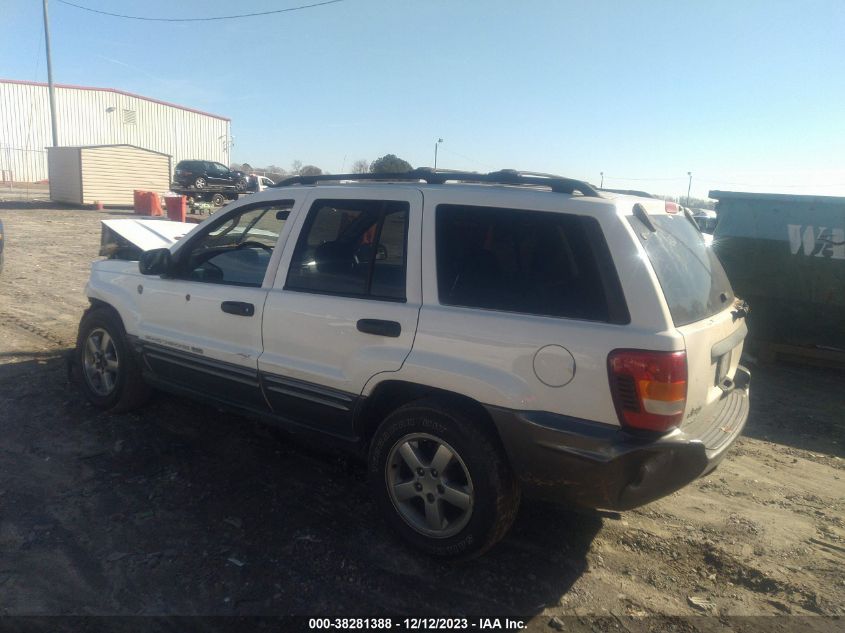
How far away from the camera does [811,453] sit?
15.4 ft

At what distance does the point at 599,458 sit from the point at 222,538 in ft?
6.58

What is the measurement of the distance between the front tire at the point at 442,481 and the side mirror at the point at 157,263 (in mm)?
2045

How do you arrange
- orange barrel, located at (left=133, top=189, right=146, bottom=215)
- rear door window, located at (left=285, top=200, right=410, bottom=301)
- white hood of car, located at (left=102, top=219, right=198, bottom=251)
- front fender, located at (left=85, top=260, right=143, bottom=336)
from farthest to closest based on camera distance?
orange barrel, located at (left=133, top=189, right=146, bottom=215), white hood of car, located at (left=102, top=219, right=198, bottom=251), front fender, located at (left=85, top=260, right=143, bottom=336), rear door window, located at (left=285, top=200, right=410, bottom=301)

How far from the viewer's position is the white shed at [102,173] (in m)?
24.3

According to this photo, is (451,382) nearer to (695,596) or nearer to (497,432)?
(497,432)

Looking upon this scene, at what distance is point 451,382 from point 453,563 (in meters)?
0.96

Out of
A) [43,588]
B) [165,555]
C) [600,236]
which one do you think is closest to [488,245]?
[600,236]

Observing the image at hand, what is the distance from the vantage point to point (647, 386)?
257cm

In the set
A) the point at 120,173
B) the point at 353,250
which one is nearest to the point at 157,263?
the point at 353,250

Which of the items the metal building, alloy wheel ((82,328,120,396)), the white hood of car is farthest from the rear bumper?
the metal building

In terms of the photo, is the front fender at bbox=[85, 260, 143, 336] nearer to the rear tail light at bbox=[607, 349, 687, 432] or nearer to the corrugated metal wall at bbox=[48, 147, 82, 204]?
the rear tail light at bbox=[607, 349, 687, 432]

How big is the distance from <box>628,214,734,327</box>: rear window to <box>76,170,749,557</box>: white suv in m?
0.02

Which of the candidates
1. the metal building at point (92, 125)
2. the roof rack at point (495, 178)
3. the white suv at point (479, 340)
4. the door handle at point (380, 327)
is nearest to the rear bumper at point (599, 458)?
the white suv at point (479, 340)

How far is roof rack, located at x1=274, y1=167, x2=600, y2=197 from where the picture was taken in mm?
3025
